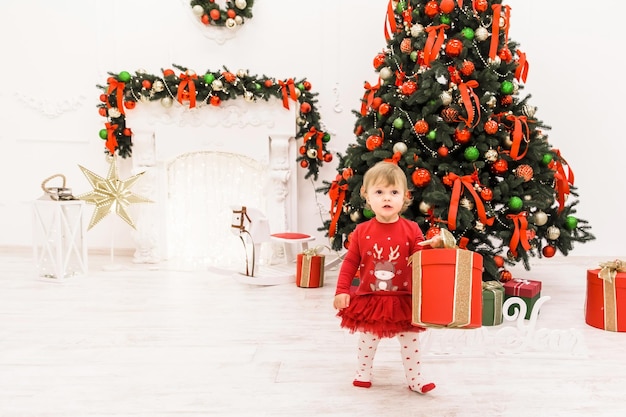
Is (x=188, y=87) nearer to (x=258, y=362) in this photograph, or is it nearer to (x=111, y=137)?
(x=111, y=137)

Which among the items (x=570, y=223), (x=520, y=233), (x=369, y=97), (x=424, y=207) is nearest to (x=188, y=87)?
(x=369, y=97)

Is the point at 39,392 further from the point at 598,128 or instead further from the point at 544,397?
the point at 598,128

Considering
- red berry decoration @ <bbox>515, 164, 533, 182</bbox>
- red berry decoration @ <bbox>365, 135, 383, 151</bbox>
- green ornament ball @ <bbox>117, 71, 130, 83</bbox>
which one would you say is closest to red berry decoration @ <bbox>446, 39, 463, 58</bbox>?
red berry decoration @ <bbox>365, 135, 383, 151</bbox>

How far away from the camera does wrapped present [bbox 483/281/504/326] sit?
340cm

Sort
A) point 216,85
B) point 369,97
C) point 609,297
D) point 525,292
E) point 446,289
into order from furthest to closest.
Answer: point 216,85 < point 369,97 < point 525,292 < point 609,297 < point 446,289

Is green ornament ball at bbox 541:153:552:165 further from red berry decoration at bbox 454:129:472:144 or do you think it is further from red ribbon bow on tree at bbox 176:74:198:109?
red ribbon bow on tree at bbox 176:74:198:109

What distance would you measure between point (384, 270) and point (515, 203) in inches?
68.9

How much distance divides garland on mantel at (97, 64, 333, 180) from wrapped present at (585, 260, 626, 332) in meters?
2.58

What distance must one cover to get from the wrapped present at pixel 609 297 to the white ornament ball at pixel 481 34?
5.62 ft

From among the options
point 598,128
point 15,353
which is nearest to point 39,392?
point 15,353

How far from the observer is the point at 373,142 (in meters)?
3.92

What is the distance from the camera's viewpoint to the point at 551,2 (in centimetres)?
534

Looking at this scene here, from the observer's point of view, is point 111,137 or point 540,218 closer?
point 540,218

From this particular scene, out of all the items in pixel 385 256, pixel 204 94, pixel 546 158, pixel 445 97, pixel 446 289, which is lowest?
pixel 446 289
